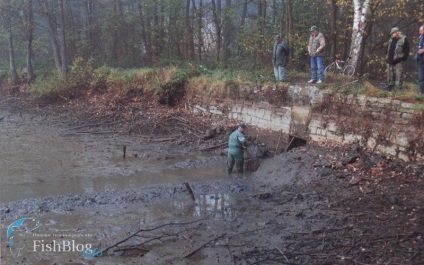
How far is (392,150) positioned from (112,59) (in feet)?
68.2

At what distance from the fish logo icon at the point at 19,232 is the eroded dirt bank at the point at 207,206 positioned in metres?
0.04

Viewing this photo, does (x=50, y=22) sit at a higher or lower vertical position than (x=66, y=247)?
higher

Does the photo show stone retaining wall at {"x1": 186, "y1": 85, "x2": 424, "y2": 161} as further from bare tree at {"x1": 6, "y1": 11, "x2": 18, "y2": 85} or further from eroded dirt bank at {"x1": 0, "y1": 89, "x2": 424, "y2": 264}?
bare tree at {"x1": 6, "y1": 11, "x2": 18, "y2": 85}

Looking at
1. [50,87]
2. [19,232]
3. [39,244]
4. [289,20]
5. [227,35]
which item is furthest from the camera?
[227,35]

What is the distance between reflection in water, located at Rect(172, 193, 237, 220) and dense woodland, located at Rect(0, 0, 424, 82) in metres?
10.6

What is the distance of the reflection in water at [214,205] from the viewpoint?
822cm

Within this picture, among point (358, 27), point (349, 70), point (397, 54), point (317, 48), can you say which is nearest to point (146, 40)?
point (317, 48)

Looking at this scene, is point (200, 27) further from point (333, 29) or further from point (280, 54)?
point (280, 54)

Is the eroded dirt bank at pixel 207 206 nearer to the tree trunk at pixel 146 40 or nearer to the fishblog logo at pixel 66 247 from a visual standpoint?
the fishblog logo at pixel 66 247

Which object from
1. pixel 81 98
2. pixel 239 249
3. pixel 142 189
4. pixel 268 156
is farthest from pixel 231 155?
pixel 81 98

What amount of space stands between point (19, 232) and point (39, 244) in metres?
0.75

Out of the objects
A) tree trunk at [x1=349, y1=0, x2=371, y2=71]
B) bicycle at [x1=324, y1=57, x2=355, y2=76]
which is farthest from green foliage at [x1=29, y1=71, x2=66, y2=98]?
tree trunk at [x1=349, y1=0, x2=371, y2=71]

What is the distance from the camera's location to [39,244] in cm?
677

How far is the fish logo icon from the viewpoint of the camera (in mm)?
6641
